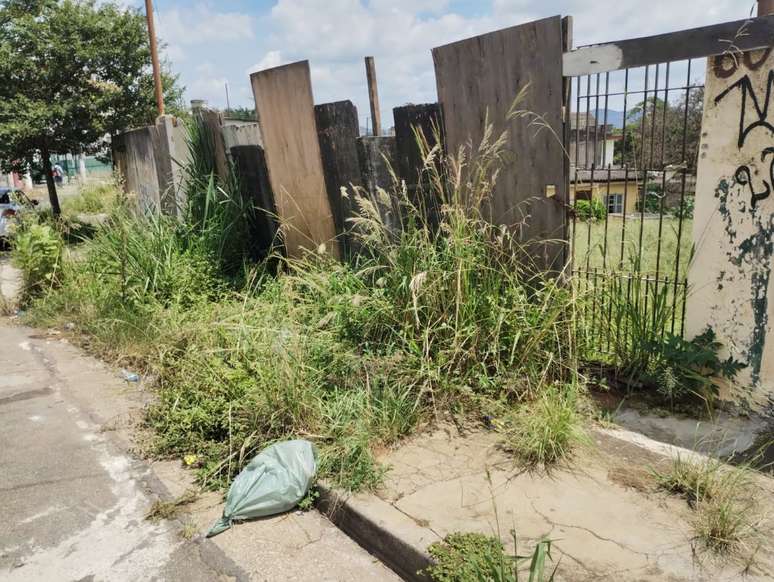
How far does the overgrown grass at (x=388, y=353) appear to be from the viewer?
11.8ft

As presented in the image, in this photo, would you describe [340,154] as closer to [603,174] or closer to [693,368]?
[603,174]

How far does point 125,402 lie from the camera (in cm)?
476

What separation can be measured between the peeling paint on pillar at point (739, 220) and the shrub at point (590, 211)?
0.64 meters

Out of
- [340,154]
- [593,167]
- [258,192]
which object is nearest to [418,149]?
[340,154]

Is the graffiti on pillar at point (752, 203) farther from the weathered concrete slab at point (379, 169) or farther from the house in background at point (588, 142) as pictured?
the weathered concrete slab at point (379, 169)

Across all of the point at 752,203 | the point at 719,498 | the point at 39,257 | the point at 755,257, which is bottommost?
the point at 719,498

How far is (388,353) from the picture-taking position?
3.97 meters

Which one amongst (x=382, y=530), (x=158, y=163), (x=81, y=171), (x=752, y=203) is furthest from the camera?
(x=81, y=171)

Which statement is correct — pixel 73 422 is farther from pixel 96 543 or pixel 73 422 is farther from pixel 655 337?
pixel 655 337

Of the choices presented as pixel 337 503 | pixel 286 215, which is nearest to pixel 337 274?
pixel 286 215

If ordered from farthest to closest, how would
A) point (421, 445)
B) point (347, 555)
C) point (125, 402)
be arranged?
1. point (125, 402)
2. point (421, 445)
3. point (347, 555)

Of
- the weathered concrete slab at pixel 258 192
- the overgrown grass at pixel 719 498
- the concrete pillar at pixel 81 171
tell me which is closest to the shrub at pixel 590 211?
the overgrown grass at pixel 719 498

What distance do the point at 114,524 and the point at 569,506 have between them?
240 centimetres

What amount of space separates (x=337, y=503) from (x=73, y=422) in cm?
250
